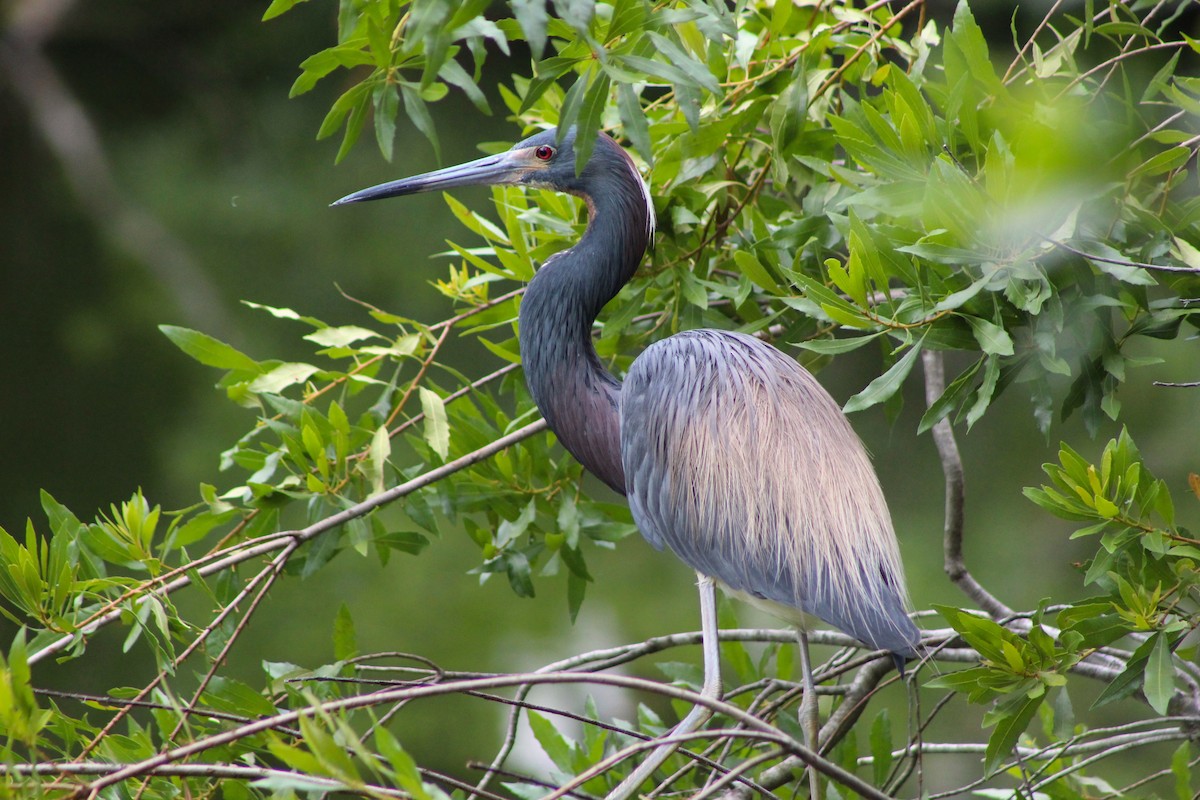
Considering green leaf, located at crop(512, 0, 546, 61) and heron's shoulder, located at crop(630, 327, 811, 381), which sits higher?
green leaf, located at crop(512, 0, 546, 61)

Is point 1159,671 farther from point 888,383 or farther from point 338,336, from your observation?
point 338,336

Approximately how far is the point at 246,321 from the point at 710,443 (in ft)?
17.1

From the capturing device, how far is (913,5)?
6.19 feet

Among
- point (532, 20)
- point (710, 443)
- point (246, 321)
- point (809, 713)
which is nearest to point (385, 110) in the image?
point (532, 20)

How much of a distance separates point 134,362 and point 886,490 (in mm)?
3996

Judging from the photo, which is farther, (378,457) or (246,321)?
(246,321)

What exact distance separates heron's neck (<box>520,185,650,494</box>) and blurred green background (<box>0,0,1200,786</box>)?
231 cm

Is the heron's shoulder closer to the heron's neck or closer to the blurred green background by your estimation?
the heron's neck

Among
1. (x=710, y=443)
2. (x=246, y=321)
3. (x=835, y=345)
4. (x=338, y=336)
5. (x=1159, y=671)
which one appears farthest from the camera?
(x=246, y=321)

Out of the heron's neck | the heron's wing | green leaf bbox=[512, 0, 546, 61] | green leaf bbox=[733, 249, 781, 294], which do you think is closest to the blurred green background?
the heron's neck

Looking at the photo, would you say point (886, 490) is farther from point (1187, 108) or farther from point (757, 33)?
point (1187, 108)

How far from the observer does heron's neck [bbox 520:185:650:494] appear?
1.95m

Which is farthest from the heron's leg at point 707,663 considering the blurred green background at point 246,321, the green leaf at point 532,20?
the blurred green background at point 246,321

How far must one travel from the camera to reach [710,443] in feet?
6.08
